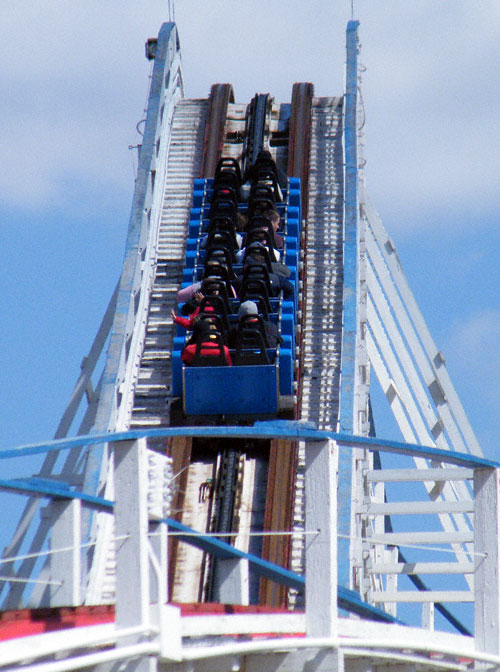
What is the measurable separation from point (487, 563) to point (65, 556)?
68.6 inches

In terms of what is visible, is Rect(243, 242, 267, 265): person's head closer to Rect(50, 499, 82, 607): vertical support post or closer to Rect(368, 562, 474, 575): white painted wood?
Rect(368, 562, 474, 575): white painted wood

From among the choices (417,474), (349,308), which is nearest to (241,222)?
(349,308)

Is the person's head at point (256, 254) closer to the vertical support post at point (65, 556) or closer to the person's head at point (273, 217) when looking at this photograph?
the person's head at point (273, 217)

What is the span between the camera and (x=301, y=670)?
490 cm

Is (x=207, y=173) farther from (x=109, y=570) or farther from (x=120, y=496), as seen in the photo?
(x=120, y=496)

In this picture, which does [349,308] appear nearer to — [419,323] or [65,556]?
[419,323]

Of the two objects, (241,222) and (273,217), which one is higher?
(241,222)

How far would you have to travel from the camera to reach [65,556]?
5328 millimetres

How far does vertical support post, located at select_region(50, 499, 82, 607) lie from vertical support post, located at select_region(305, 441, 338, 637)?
1041 millimetres

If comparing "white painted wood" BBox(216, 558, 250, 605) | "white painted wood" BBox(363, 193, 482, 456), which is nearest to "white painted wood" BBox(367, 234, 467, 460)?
"white painted wood" BBox(363, 193, 482, 456)

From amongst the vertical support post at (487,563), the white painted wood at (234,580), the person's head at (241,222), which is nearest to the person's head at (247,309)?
the person's head at (241,222)

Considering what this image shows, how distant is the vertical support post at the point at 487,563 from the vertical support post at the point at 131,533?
5.29 ft

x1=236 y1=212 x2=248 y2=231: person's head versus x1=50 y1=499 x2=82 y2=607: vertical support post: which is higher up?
x1=236 y1=212 x2=248 y2=231: person's head

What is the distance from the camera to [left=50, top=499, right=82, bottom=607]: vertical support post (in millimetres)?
5285
